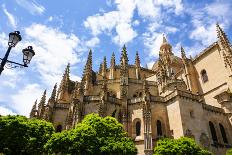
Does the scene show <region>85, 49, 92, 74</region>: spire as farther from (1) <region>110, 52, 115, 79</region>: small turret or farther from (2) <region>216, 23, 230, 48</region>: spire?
(2) <region>216, 23, 230, 48</region>: spire

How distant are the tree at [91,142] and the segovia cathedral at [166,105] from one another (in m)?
5.74

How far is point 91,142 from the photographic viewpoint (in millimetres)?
18828

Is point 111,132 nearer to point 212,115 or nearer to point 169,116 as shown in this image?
point 169,116

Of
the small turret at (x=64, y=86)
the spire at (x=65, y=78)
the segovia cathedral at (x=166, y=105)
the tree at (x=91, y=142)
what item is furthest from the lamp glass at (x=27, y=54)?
the spire at (x=65, y=78)

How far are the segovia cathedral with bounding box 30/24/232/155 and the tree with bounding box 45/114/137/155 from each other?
18.8 ft

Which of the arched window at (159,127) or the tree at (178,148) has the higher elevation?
the arched window at (159,127)

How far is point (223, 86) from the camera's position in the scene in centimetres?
3194

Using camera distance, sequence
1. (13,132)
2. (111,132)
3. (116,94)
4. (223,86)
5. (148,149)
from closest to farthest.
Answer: (111,132), (13,132), (148,149), (223,86), (116,94)

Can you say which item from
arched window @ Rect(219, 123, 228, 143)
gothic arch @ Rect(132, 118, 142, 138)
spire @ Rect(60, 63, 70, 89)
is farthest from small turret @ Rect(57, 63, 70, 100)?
arched window @ Rect(219, 123, 228, 143)

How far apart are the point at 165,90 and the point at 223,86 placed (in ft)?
25.1

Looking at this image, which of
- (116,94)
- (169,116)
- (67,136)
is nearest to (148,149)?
(169,116)

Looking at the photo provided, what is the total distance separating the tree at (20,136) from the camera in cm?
2147

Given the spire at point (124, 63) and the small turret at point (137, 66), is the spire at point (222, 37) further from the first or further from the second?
the spire at point (124, 63)

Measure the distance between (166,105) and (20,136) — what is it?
16164mm
